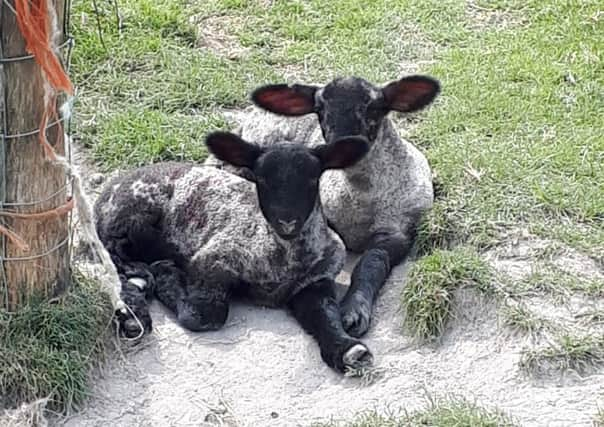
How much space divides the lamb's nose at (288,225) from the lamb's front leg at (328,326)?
0.47 meters

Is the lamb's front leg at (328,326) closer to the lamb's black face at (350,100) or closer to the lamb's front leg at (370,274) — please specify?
the lamb's front leg at (370,274)

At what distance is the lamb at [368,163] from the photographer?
748 cm

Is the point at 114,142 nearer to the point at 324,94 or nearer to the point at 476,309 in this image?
the point at 324,94

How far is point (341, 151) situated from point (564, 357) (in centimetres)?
159

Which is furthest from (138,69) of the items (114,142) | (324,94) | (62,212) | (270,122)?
(62,212)

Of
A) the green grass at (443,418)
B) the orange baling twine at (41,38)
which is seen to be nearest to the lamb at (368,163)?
the green grass at (443,418)

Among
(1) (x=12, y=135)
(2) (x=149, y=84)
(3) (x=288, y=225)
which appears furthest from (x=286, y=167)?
(2) (x=149, y=84)

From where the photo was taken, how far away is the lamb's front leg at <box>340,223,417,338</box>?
271 inches

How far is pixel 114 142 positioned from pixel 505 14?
12.6 ft

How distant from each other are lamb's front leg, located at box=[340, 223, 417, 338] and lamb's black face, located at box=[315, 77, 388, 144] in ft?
2.01

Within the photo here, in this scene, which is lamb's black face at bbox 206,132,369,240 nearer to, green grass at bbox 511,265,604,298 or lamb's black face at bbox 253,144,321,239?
lamb's black face at bbox 253,144,321,239

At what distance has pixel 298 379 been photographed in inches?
256

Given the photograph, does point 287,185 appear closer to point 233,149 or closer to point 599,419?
point 233,149

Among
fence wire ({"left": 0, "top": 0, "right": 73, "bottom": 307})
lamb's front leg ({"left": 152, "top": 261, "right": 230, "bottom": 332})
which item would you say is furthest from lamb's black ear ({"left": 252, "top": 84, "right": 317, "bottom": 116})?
fence wire ({"left": 0, "top": 0, "right": 73, "bottom": 307})
